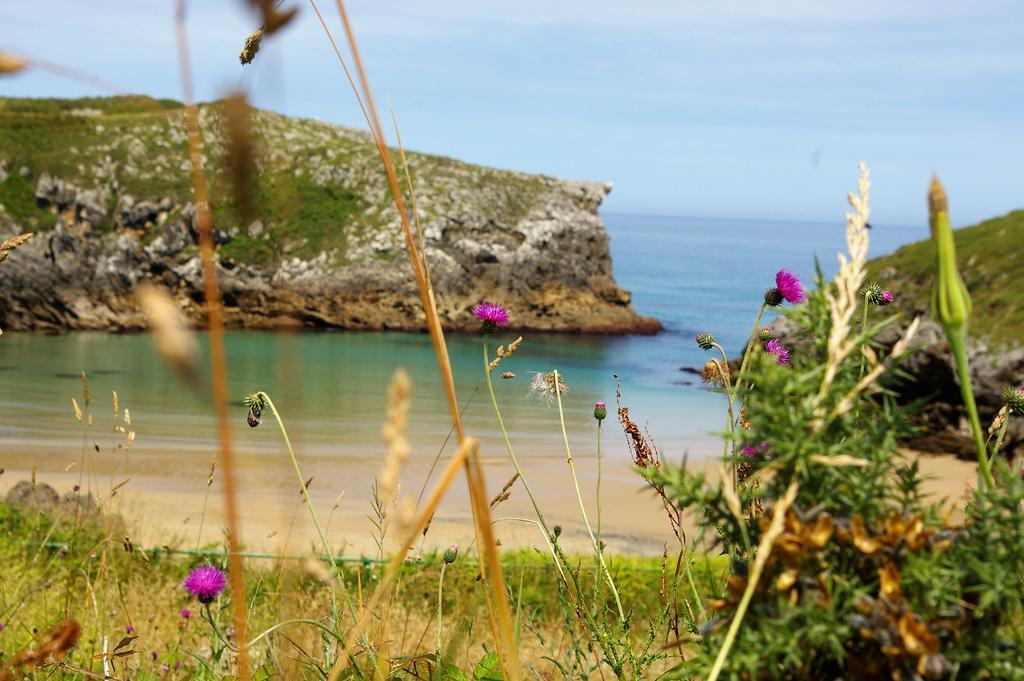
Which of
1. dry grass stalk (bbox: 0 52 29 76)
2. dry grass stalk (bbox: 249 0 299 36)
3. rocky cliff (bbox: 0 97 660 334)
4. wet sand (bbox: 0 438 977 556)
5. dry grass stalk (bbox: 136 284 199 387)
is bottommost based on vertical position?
wet sand (bbox: 0 438 977 556)

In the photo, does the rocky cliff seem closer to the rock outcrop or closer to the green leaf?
the rock outcrop

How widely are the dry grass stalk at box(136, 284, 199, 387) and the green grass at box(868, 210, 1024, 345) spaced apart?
2376cm

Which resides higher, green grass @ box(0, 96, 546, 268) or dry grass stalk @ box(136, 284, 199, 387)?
green grass @ box(0, 96, 546, 268)

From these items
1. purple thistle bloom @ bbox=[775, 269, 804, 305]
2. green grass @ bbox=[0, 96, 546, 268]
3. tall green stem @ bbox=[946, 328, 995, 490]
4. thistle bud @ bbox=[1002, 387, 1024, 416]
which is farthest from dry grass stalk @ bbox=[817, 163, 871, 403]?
green grass @ bbox=[0, 96, 546, 268]

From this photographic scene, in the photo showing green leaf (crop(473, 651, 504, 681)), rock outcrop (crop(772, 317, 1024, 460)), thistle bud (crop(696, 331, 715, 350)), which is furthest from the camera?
rock outcrop (crop(772, 317, 1024, 460))

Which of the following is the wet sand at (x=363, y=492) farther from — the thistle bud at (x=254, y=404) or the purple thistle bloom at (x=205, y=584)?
the purple thistle bloom at (x=205, y=584)

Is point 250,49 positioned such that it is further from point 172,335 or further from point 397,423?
point 397,423

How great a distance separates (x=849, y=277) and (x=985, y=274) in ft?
98.7

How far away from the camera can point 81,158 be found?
1860 inches

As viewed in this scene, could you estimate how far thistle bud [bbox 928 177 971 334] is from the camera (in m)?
0.79

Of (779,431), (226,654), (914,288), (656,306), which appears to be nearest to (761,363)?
(779,431)

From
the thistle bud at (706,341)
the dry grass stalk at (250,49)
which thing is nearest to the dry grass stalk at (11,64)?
the dry grass stalk at (250,49)

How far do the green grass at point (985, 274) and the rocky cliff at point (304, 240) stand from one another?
1654 cm

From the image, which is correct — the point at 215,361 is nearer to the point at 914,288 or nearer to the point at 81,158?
the point at 914,288
